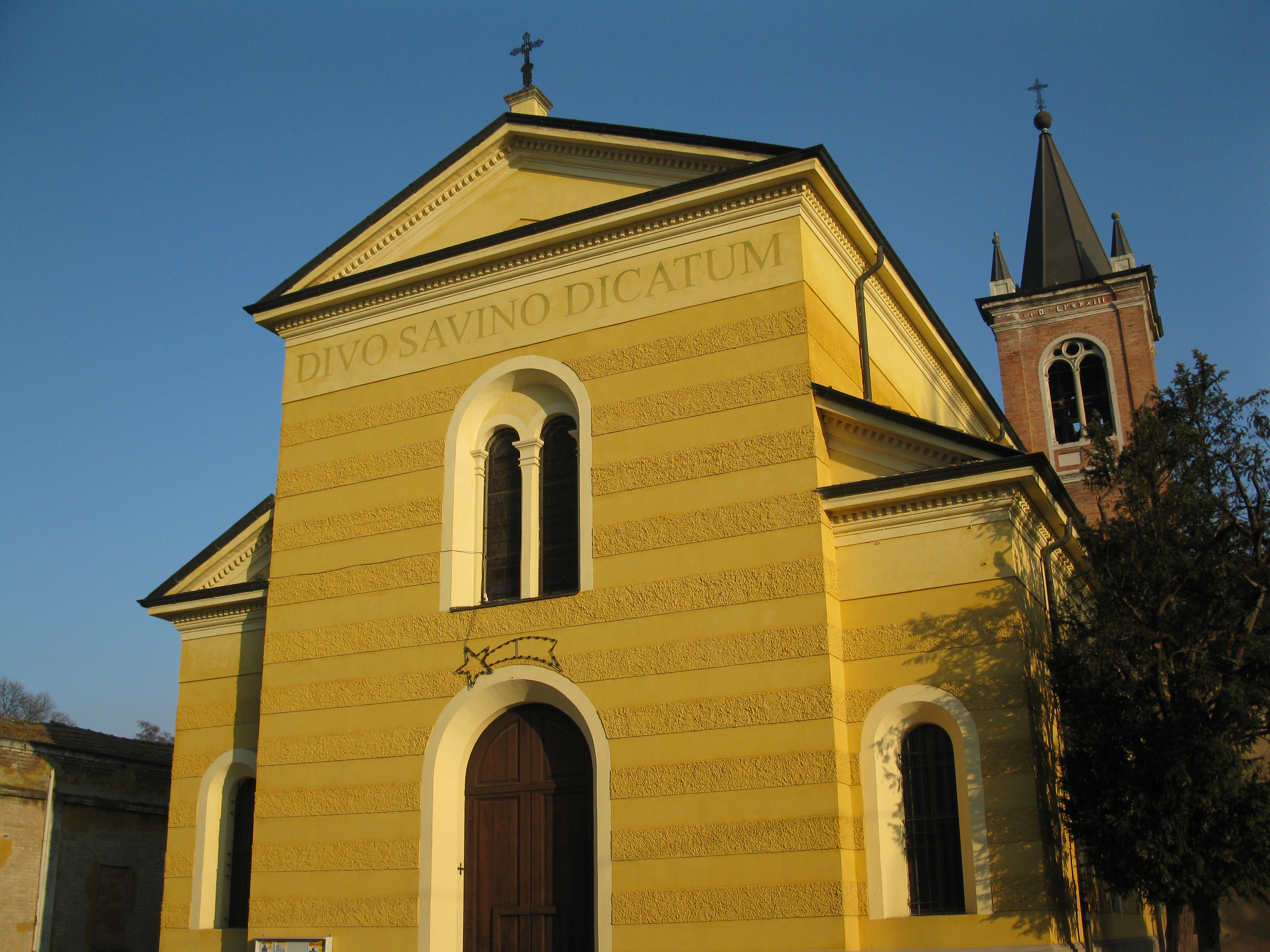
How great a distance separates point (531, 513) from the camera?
1593 centimetres

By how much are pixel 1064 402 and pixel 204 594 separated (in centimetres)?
2288

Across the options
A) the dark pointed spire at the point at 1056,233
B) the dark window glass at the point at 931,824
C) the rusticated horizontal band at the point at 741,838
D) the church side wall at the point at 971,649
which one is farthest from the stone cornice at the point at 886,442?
the dark pointed spire at the point at 1056,233

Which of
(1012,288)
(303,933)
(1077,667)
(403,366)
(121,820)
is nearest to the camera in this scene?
(1077,667)

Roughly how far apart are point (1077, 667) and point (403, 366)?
32.2ft

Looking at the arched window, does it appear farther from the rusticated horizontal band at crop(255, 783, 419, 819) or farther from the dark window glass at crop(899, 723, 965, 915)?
the rusticated horizontal band at crop(255, 783, 419, 819)

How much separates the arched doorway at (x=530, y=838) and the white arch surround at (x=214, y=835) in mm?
4279

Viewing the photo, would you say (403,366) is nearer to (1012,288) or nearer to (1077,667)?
(1077,667)

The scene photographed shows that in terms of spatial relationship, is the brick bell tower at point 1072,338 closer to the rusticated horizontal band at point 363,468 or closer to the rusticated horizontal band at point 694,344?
the rusticated horizontal band at point 694,344

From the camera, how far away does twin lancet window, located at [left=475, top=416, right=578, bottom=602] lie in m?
15.7

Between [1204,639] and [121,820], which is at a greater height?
[1204,639]

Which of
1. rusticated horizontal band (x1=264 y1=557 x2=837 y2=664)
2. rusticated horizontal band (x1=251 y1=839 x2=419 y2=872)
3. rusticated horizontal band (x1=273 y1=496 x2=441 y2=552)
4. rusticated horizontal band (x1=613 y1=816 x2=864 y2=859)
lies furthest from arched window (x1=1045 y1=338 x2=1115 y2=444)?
rusticated horizontal band (x1=251 y1=839 x2=419 y2=872)

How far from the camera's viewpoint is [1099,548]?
14.1 metres

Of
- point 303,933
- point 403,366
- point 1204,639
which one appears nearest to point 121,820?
point 303,933

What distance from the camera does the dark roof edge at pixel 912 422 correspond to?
1357 centimetres
